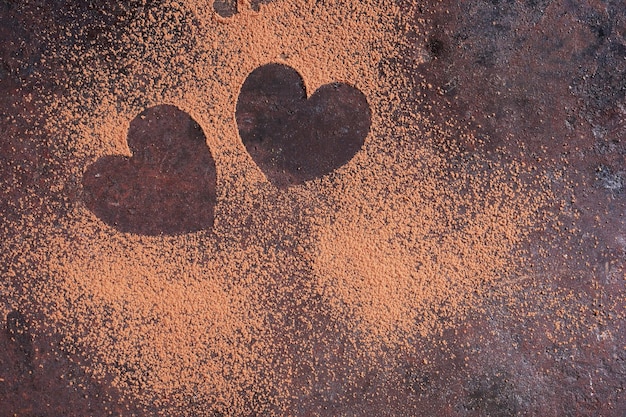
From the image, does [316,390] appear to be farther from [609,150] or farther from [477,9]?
[477,9]

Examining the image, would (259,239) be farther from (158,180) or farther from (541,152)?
(541,152)

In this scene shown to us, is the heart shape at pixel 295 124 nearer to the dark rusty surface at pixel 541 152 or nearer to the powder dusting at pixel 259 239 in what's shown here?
the powder dusting at pixel 259 239

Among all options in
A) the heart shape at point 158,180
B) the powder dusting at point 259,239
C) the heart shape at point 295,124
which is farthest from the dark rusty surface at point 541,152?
the heart shape at point 158,180

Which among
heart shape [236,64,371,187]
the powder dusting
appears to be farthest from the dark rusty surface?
heart shape [236,64,371,187]

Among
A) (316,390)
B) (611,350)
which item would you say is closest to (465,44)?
(611,350)

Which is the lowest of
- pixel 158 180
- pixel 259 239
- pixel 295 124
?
pixel 259 239

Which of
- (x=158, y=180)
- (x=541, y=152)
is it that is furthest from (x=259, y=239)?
(x=541, y=152)
